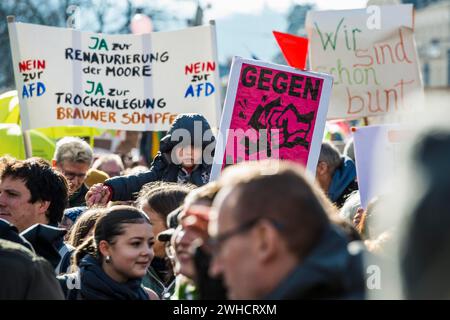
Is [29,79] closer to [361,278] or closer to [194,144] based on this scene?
[194,144]

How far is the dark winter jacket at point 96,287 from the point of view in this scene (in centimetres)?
390

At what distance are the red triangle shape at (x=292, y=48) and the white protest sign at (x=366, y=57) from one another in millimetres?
822

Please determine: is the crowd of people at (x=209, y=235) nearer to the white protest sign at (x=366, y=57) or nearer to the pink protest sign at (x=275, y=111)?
the pink protest sign at (x=275, y=111)

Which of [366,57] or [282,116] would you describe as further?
[366,57]

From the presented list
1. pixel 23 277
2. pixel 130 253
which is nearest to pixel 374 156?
pixel 130 253

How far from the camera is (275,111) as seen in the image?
17.1 ft

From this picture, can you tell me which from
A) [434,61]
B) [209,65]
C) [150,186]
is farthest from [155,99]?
[434,61]

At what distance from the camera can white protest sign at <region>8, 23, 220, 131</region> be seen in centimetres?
770

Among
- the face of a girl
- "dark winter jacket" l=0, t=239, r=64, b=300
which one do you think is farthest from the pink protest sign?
"dark winter jacket" l=0, t=239, r=64, b=300

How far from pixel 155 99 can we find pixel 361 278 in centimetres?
580

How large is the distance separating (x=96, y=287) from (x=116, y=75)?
421 centimetres

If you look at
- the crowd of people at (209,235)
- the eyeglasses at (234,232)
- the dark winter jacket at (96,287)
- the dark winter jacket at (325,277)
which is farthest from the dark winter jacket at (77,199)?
the dark winter jacket at (325,277)

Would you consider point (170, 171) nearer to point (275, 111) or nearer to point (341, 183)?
point (275, 111)

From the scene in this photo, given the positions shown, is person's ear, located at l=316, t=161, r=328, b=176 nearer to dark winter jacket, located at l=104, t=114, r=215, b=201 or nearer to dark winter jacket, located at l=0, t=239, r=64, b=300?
dark winter jacket, located at l=104, t=114, r=215, b=201
